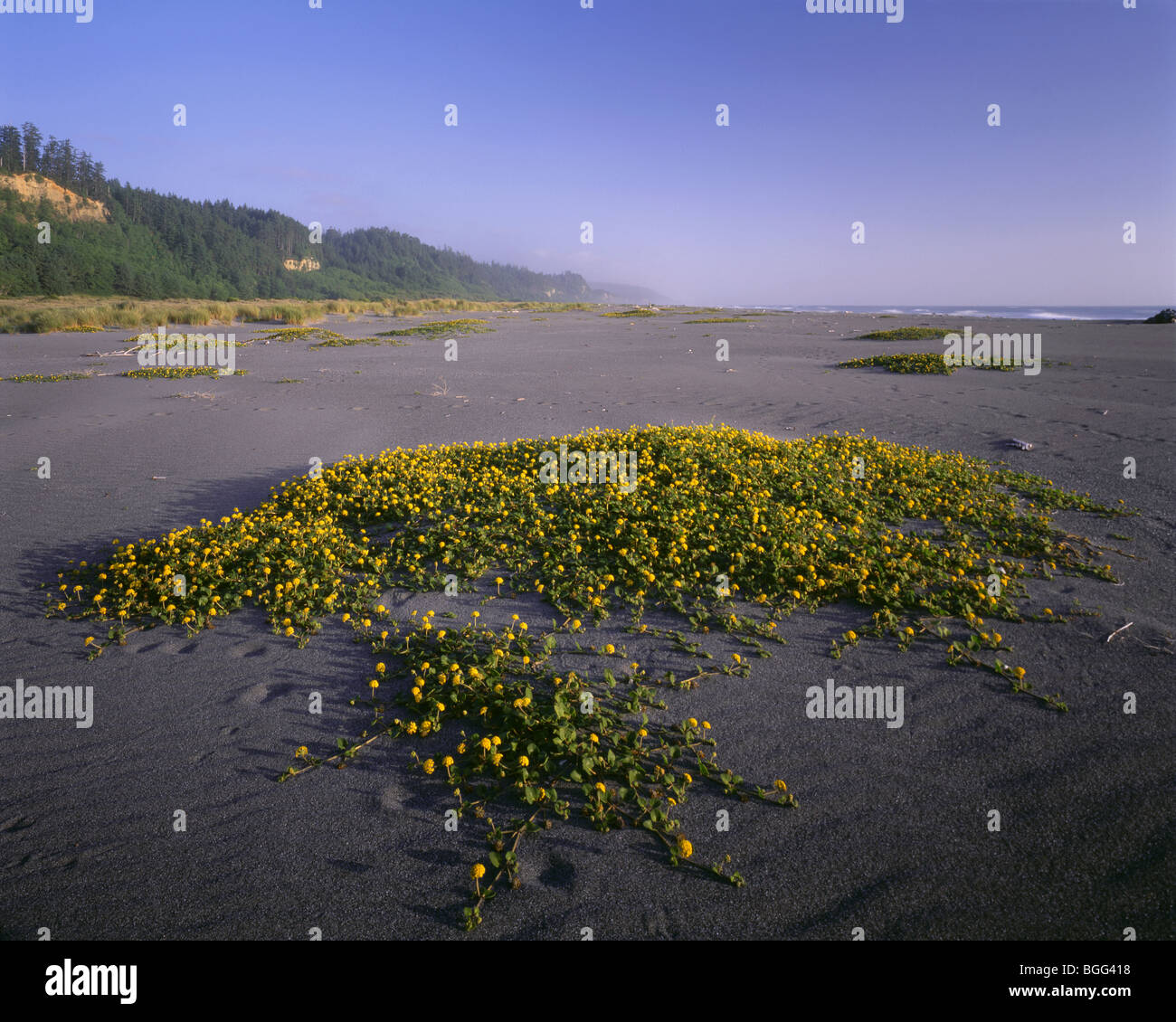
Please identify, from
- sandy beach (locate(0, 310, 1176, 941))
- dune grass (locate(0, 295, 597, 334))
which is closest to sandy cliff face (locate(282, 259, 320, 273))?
dune grass (locate(0, 295, 597, 334))

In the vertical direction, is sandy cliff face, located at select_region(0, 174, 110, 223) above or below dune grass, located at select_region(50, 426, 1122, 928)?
above

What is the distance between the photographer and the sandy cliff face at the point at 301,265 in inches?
4966

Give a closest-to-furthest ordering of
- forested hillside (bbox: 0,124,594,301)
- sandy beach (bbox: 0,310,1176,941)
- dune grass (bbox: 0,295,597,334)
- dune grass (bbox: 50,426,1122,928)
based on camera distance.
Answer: sandy beach (bbox: 0,310,1176,941) < dune grass (bbox: 50,426,1122,928) < dune grass (bbox: 0,295,597,334) < forested hillside (bbox: 0,124,594,301)

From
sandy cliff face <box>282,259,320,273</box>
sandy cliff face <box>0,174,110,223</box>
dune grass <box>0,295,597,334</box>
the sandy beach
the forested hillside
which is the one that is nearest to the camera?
the sandy beach

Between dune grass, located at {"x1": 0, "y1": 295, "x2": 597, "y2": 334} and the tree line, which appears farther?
the tree line

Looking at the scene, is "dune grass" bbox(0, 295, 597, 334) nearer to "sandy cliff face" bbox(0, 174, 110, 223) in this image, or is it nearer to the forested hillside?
the forested hillside

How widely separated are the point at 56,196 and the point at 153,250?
14.8m

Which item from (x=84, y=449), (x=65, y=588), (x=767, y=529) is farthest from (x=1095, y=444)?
(x=84, y=449)

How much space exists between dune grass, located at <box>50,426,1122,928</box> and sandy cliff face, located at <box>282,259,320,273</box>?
138 meters

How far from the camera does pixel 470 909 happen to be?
2.88 meters

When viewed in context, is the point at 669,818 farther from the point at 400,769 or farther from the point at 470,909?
the point at 400,769

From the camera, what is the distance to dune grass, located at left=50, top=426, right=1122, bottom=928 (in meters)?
3.81

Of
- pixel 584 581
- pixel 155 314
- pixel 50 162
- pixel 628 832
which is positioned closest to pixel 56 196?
pixel 50 162

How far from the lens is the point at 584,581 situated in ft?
20.2
